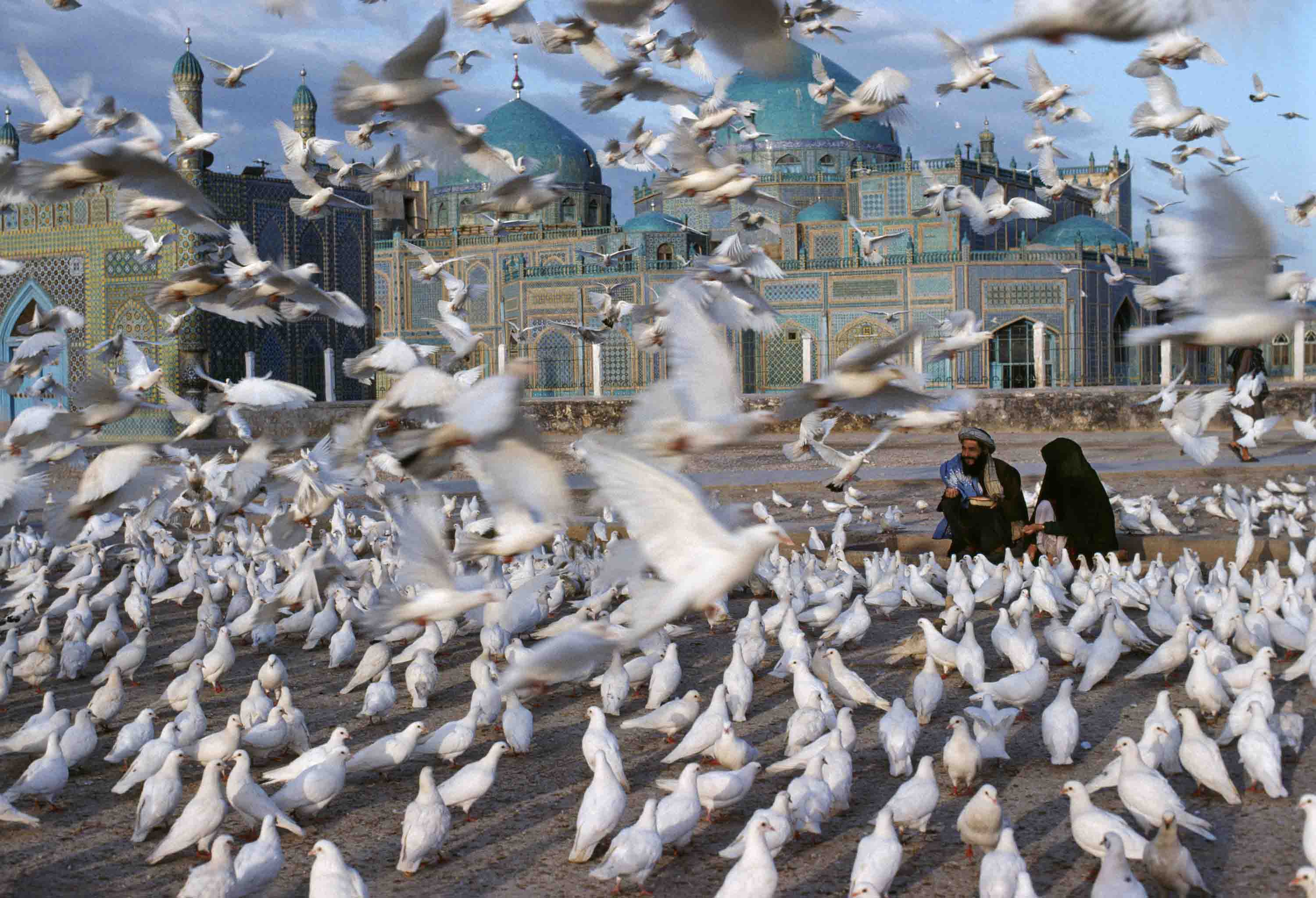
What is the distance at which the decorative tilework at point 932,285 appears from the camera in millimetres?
32875

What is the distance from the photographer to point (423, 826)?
394cm

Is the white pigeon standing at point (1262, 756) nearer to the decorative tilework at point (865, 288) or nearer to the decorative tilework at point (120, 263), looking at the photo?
the decorative tilework at point (120, 263)

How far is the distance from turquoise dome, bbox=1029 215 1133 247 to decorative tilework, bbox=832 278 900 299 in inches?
179

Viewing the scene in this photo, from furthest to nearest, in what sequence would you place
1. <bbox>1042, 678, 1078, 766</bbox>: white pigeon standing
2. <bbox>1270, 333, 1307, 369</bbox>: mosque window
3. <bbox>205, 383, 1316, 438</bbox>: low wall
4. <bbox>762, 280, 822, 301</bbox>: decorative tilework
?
<bbox>1270, 333, 1307, 369</bbox>: mosque window < <bbox>762, 280, 822, 301</bbox>: decorative tilework < <bbox>205, 383, 1316, 438</bbox>: low wall < <bbox>1042, 678, 1078, 766</bbox>: white pigeon standing

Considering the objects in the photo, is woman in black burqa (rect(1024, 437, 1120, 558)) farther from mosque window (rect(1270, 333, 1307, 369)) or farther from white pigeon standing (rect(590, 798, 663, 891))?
mosque window (rect(1270, 333, 1307, 369))

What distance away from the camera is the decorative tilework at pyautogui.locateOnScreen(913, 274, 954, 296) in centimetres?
3288

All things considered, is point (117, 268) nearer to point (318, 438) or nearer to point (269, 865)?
point (318, 438)

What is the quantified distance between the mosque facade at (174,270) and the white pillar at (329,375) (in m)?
1.37

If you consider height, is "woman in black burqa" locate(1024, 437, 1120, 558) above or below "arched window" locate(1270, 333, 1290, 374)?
below

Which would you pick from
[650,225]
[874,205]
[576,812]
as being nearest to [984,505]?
[576,812]

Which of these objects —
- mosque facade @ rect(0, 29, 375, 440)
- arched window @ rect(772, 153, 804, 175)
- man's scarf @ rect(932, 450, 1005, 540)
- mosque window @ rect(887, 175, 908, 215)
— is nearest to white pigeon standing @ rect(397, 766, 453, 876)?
man's scarf @ rect(932, 450, 1005, 540)

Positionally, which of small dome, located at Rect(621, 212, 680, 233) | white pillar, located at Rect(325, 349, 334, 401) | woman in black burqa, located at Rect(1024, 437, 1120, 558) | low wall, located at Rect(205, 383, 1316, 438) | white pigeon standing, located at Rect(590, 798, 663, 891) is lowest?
white pigeon standing, located at Rect(590, 798, 663, 891)

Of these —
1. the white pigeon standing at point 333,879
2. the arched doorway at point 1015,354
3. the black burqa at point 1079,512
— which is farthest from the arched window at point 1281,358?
the white pigeon standing at point 333,879

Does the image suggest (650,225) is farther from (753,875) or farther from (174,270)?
(753,875)
